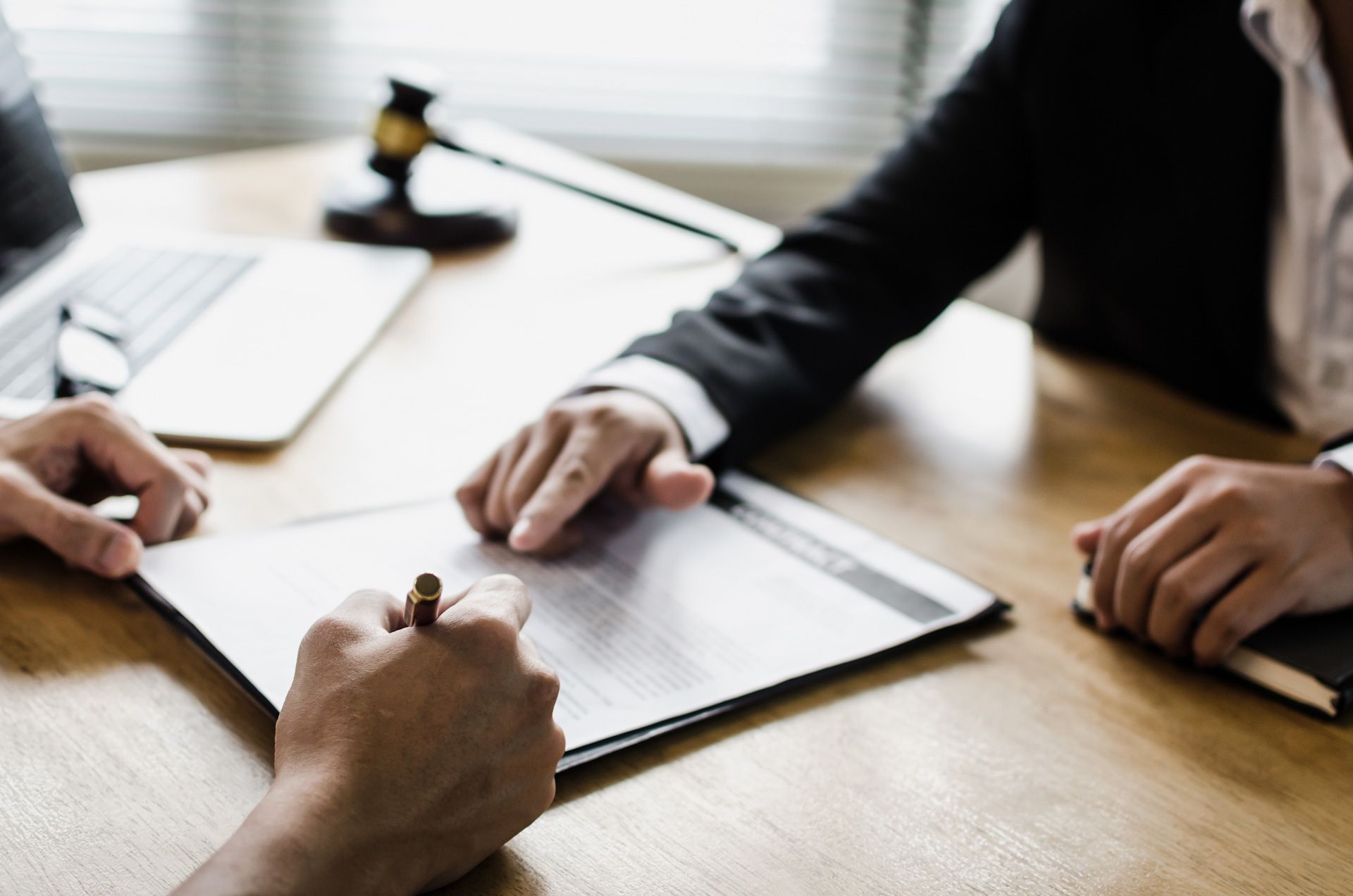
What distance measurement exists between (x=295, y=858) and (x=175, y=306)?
2.60 feet

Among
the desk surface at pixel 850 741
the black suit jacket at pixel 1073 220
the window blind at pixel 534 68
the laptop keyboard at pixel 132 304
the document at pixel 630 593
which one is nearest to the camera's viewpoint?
the desk surface at pixel 850 741

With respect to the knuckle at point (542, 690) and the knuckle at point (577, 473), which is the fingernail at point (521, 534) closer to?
the knuckle at point (577, 473)

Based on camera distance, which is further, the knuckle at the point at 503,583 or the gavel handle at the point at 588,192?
the gavel handle at the point at 588,192

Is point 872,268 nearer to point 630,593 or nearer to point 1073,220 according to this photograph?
point 1073,220

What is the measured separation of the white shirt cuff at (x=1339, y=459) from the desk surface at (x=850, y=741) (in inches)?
6.1

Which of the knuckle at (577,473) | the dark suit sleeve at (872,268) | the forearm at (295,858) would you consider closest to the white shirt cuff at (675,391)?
the dark suit sleeve at (872,268)

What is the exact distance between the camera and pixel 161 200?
4.83ft

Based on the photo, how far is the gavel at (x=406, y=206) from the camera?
141cm

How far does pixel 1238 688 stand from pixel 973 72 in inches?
31.7

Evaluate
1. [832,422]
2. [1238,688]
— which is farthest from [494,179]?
[1238,688]

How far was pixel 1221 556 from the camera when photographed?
752 mm

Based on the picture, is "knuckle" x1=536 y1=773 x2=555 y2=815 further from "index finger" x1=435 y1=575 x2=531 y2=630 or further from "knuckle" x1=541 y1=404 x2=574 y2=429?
"knuckle" x1=541 y1=404 x2=574 y2=429

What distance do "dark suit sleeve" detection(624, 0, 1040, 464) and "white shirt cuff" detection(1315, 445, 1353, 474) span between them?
0.39 m

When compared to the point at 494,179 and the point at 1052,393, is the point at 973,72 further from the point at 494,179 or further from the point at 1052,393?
the point at 494,179
